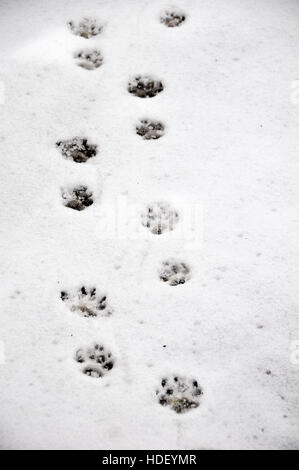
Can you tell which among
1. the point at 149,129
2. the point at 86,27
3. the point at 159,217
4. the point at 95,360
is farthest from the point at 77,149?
the point at 95,360

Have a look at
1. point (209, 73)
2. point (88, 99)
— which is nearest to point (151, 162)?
point (88, 99)

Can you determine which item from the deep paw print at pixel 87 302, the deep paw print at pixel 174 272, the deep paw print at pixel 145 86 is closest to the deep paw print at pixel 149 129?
the deep paw print at pixel 145 86

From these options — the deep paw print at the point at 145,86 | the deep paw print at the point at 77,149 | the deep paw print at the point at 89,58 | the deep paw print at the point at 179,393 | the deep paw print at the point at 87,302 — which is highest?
the deep paw print at the point at 89,58

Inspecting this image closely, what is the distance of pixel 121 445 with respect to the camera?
77.9 inches

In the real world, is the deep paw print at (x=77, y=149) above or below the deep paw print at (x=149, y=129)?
below

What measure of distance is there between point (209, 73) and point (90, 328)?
2248mm

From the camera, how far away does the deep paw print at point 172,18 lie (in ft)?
12.0

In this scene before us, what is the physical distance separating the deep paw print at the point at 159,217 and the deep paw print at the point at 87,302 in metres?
0.55

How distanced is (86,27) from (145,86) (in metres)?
0.85

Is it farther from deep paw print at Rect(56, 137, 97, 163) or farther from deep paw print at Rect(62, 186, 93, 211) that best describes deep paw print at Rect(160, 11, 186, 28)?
deep paw print at Rect(62, 186, 93, 211)

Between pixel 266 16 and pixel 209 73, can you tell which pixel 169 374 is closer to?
pixel 209 73

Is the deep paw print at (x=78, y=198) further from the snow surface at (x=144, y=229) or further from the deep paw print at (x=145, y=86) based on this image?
the deep paw print at (x=145, y=86)

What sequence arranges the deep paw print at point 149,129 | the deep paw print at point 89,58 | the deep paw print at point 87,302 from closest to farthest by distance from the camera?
the deep paw print at point 87,302
the deep paw print at point 149,129
the deep paw print at point 89,58

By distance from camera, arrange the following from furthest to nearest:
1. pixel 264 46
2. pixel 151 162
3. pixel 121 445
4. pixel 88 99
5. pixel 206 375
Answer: pixel 264 46, pixel 88 99, pixel 151 162, pixel 206 375, pixel 121 445
